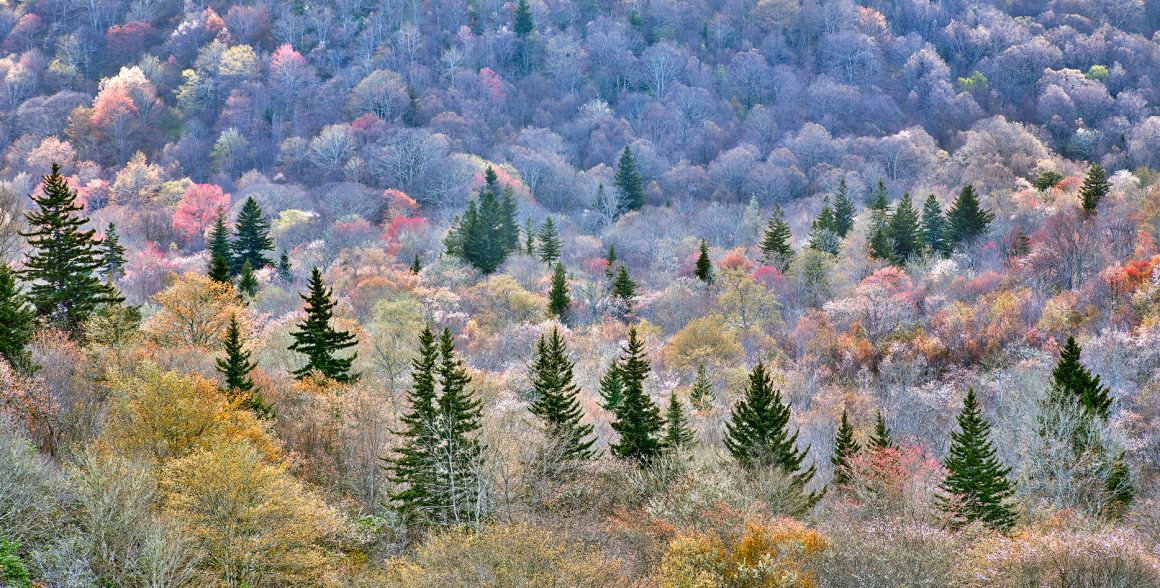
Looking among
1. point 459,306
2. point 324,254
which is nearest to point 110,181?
point 324,254

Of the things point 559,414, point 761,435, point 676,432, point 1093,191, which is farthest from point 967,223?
point 559,414

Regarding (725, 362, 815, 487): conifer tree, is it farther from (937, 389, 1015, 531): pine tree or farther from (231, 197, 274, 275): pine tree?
(231, 197, 274, 275): pine tree

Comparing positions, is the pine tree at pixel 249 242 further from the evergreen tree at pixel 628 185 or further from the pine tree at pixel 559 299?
the evergreen tree at pixel 628 185

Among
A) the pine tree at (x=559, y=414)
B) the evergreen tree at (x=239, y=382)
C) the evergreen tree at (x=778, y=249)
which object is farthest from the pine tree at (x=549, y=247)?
the evergreen tree at (x=239, y=382)

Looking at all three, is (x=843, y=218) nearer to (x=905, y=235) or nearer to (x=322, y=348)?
(x=905, y=235)

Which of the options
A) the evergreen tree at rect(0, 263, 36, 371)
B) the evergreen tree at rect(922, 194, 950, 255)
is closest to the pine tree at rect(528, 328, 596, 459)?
the evergreen tree at rect(0, 263, 36, 371)

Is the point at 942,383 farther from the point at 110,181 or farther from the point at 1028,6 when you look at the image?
the point at 1028,6

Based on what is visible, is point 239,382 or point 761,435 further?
point 239,382
